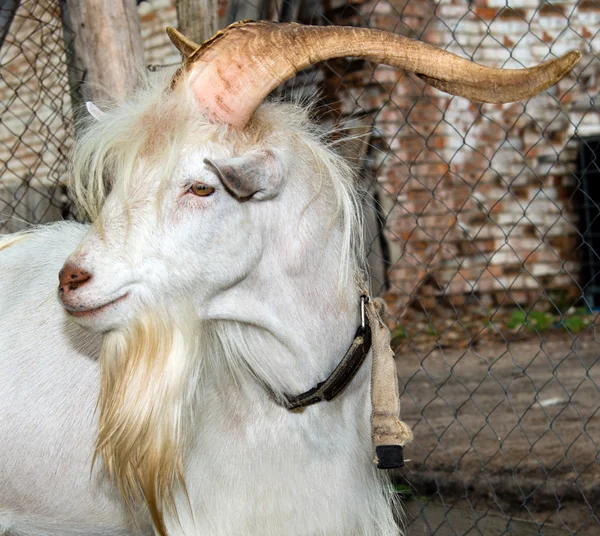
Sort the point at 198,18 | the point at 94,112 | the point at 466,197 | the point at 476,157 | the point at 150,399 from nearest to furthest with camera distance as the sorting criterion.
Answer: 1. the point at 150,399
2. the point at 94,112
3. the point at 198,18
4. the point at 466,197
5. the point at 476,157


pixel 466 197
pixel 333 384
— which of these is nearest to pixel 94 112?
pixel 333 384

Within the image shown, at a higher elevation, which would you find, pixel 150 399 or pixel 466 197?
pixel 150 399

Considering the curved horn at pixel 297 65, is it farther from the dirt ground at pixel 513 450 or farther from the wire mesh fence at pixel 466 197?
the wire mesh fence at pixel 466 197

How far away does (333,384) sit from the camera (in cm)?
214

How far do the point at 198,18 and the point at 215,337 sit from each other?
1710mm

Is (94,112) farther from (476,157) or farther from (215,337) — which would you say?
(476,157)

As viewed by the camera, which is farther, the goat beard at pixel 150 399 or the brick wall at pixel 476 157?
the brick wall at pixel 476 157

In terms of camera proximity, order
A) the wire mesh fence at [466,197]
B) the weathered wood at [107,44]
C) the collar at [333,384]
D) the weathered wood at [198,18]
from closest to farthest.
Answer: the collar at [333,384] < the weathered wood at [107,44] < the weathered wood at [198,18] < the wire mesh fence at [466,197]

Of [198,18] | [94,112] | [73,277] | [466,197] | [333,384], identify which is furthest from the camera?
[466,197]

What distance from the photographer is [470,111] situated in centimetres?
649

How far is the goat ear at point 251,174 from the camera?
1.92 m

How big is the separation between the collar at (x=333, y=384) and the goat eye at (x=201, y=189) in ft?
1.84

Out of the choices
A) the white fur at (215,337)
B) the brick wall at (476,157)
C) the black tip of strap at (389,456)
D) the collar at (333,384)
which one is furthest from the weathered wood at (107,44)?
the brick wall at (476,157)

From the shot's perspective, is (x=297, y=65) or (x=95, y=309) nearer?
(x=95, y=309)
